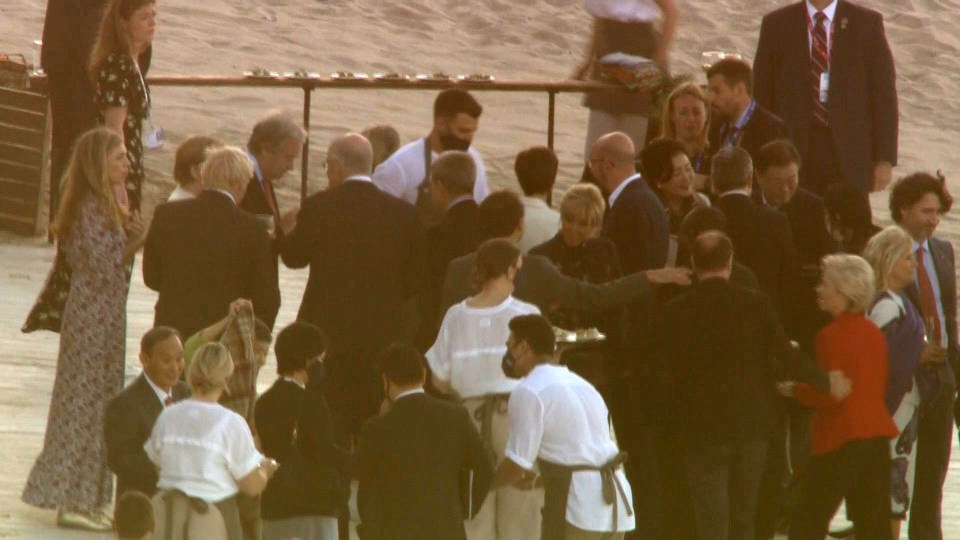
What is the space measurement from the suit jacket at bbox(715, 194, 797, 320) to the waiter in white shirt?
4.29ft

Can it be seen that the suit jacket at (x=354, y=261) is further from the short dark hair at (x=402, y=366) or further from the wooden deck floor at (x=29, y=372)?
the short dark hair at (x=402, y=366)

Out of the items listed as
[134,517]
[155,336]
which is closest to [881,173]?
[155,336]

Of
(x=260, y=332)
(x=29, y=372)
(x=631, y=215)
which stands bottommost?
(x=29, y=372)

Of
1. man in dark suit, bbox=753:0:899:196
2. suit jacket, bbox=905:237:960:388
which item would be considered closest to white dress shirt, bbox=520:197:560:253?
suit jacket, bbox=905:237:960:388

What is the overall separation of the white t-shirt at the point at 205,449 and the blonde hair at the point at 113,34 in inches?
92.4

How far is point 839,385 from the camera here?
7.53 metres

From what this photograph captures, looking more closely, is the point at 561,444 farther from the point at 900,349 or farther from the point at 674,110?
the point at 674,110

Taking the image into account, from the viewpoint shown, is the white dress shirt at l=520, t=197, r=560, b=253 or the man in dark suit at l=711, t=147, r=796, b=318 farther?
the white dress shirt at l=520, t=197, r=560, b=253

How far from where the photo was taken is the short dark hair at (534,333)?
698 cm

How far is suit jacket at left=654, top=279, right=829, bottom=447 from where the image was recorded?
744 cm

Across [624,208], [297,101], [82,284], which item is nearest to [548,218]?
[624,208]

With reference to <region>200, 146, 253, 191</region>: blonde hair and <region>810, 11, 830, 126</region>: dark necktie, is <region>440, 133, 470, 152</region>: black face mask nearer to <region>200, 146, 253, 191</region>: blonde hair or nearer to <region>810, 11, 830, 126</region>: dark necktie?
<region>200, 146, 253, 191</region>: blonde hair

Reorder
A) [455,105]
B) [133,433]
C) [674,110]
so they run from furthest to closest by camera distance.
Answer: [674,110] < [455,105] < [133,433]

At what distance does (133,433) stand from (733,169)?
258cm
